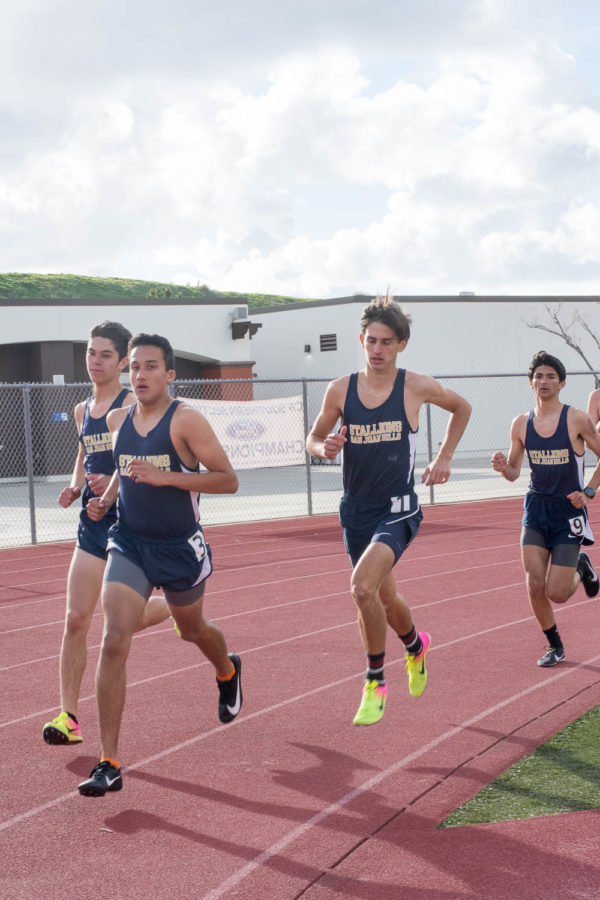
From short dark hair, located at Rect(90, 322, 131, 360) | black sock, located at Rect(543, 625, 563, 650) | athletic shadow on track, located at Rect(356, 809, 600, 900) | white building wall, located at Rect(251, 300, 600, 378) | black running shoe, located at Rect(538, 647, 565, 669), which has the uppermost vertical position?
white building wall, located at Rect(251, 300, 600, 378)

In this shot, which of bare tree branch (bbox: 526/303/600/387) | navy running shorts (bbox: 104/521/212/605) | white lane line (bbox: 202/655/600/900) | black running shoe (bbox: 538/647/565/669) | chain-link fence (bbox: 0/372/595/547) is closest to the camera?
white lane line (bbox: 202/655/600/900)

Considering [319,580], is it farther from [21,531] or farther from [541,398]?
[21,531]

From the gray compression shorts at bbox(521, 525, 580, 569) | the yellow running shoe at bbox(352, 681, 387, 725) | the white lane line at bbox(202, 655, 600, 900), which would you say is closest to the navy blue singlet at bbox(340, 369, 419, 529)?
the yellow running shoe at bbox(352, 681, 387, 725)

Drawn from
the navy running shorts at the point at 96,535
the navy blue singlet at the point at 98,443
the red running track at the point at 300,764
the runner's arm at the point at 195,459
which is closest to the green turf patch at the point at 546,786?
the red running track at the point at 300,764

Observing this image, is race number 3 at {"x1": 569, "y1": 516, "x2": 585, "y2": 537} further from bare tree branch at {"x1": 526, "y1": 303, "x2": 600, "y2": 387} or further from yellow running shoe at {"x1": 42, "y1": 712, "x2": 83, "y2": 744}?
bare tree branch at {"x1": 526, "y1": 303, "x2": 600, "y2": 387}

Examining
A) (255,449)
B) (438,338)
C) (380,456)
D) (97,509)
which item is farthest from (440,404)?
(438,338)

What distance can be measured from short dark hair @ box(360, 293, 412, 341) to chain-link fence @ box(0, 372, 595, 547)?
9364mm

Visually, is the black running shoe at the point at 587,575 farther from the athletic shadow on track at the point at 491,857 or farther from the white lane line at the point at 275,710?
the athletic shadow on track at the point at 491,857

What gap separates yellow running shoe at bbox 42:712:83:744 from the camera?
492 cm

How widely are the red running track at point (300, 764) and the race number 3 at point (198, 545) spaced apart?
1.05m

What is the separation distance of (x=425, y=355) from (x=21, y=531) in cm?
1949

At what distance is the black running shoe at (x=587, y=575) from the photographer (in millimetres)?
7457

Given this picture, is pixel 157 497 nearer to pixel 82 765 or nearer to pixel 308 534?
pixel 82 765

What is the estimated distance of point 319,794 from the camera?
462 cm
